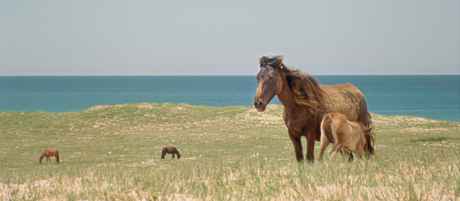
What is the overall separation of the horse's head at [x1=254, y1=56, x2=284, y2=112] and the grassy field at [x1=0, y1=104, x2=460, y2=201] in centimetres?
105

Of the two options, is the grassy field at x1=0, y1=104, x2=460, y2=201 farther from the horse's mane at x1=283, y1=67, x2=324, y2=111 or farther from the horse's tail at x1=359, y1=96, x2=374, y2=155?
the horse's mane at x1=283, y1=67, x2=324, y2=111

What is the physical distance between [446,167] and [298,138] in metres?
2.76

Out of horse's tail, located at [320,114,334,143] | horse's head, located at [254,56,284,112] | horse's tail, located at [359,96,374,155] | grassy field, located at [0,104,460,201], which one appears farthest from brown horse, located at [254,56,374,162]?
horse's tail, located at [359,96,374,155]

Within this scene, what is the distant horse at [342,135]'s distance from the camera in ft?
35.3

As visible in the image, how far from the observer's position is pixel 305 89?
11.2 metres

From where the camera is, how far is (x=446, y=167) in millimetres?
9250

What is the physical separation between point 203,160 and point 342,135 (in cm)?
1557

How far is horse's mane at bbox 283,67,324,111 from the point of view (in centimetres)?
1111

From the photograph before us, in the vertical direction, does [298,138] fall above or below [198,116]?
above

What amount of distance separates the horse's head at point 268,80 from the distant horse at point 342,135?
2.98ft

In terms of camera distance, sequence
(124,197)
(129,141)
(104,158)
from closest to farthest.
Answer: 1. (124,197)
2. (104,158)
3. (129,141)

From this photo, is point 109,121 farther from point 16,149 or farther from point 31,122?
point 16,149

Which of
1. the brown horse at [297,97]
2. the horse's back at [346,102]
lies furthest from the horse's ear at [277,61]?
the horse's back at [346,102]

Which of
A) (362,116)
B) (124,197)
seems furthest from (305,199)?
(362,116)
